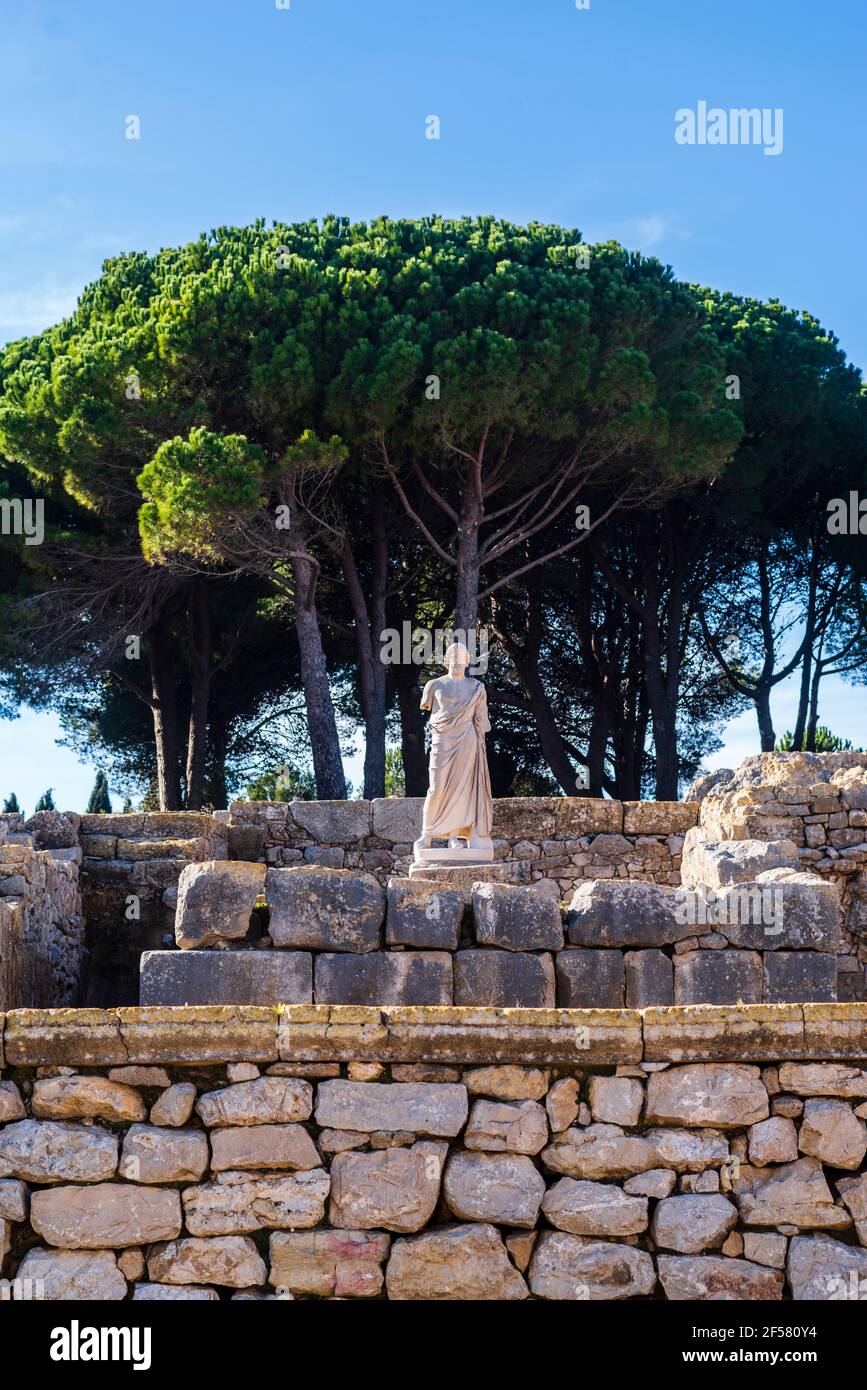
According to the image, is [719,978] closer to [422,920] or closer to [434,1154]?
[422,920]

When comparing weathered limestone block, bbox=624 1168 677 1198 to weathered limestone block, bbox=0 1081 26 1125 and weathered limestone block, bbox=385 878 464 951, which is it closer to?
weathered limestone block, bbox=0 1081 26 1125

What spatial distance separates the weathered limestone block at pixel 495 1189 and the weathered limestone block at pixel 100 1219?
2.72 feet

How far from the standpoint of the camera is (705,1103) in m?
4.35

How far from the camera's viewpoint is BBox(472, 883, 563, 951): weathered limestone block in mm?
6406

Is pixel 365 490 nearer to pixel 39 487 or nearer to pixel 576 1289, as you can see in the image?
pixel 39 487

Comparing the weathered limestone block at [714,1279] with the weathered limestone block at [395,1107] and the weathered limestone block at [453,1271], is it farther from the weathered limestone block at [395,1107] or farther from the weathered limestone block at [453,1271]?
the weathered limestone block at [395,1107]

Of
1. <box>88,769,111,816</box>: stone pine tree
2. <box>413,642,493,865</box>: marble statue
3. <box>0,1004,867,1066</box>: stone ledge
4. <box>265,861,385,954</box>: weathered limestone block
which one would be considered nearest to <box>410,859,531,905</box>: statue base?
<box>413,642,493,865</box>: marble statue

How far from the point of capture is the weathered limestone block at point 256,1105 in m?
4.34

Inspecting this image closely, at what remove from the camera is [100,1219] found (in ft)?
14.0

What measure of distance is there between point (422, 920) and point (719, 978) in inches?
52.4

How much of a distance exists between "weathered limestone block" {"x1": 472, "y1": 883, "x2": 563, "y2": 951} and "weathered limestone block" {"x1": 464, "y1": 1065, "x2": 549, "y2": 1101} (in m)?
2.01

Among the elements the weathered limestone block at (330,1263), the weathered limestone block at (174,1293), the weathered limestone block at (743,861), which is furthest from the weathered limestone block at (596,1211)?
the weathered limestone block at (743,861)

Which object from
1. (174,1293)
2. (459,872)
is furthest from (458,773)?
(174,1293)
